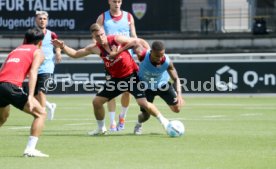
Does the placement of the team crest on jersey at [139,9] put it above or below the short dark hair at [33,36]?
below

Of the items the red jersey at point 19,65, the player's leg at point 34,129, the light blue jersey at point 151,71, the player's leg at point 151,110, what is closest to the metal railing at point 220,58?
the light blue jersey at point 151,71

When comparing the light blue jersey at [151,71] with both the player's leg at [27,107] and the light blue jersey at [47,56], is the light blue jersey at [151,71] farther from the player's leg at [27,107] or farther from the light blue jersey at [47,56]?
the player's leg at [27,107]

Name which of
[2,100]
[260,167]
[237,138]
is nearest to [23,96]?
[2,100]

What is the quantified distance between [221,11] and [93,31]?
23.5m

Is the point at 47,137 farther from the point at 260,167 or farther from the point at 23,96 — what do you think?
the point at 260,167

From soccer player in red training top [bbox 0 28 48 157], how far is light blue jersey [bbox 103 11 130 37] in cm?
557

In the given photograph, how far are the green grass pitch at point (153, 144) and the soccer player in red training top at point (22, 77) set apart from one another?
408 millimetres

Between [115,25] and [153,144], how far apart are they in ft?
14.3

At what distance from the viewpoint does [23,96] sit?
44.3ft

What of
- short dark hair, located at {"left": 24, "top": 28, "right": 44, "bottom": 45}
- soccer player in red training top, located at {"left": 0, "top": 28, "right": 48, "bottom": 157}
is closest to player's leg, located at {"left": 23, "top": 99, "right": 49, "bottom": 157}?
soccer player in red training top, located at {"left": 0, "top": 28, "right": 48, "bottom": 157}

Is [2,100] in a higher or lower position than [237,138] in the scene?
higher

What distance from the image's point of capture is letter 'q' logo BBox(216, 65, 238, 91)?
30.7 metres

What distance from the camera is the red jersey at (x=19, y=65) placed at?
13570 mm

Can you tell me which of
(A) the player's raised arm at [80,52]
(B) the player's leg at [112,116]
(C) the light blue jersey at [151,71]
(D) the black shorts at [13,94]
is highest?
(A) the player's raised arm at [80,52]
